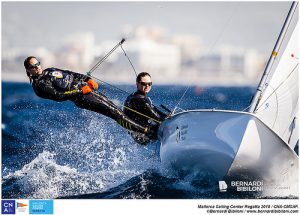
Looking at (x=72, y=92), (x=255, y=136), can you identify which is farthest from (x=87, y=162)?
(x=255, y=136)

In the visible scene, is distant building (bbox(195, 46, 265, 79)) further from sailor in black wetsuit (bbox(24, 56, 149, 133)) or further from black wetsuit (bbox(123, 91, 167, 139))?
sailor in black wetsuit (bbox(24, 56, 149, 133))

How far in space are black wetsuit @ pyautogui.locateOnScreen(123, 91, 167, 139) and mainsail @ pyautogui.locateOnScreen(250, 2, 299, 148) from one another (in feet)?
3.61

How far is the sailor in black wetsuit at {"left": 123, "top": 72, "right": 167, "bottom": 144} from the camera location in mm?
6395

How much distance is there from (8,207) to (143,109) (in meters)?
1.71

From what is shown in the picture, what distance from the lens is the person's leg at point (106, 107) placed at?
255 inches

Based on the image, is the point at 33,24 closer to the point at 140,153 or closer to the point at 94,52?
the point at 94,52

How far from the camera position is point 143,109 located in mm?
6434

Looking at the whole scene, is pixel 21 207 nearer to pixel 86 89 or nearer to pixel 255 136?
pixel 86 89

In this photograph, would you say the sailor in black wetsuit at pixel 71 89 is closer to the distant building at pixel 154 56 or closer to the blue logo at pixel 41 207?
the distant building at pixel 154 56

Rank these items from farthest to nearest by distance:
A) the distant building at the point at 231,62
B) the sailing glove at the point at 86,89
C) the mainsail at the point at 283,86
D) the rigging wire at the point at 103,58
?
the distant building at the point at 231,62 → the rigging wire at the point at 103,58 → the sailing glove at the point at 86,89 → the mainsail at the point at 283,86

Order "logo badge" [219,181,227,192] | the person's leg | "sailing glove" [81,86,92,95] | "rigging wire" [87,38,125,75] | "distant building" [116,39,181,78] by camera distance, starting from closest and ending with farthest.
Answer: "logo badge" [219,181,227,192]
"sailing glove" [81,86,92,95]
the person's leg
"rigging wire" [87,38,125,75]
"distant building" [116,39,181,78]

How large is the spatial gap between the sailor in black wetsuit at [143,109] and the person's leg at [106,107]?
0.08m

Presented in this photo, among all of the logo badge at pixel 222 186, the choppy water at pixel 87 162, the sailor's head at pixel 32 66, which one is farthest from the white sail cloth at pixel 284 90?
the sailor's head at pixel 32 66

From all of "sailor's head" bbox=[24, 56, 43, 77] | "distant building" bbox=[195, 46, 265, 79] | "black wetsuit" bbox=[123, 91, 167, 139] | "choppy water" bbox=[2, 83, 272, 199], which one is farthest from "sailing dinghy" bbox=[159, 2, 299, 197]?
"sailor's head" bbox=[24, 56, 43, 77]
